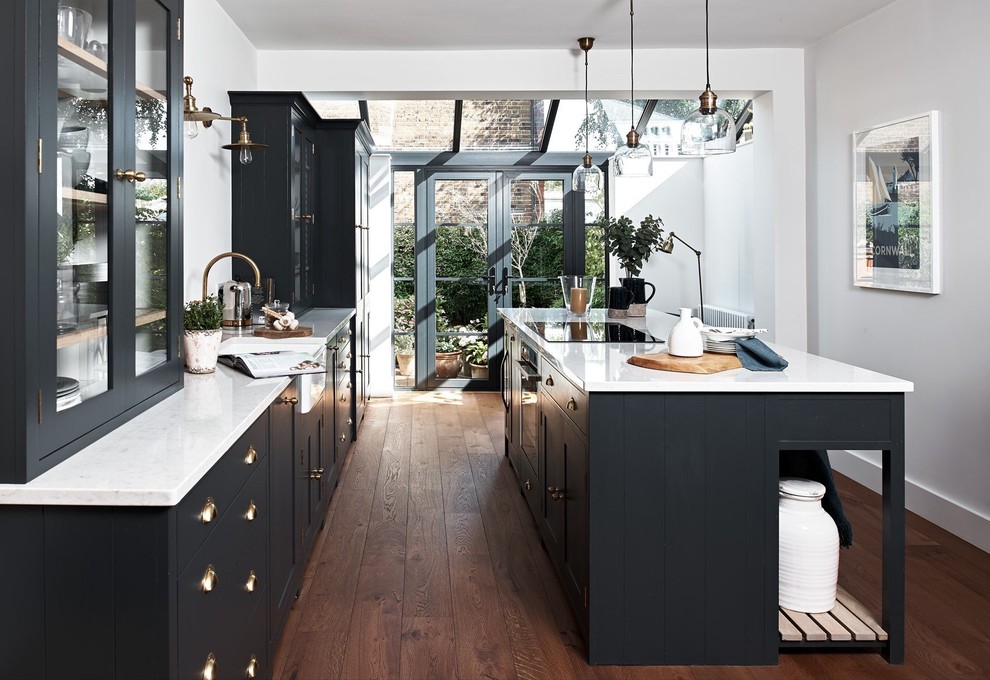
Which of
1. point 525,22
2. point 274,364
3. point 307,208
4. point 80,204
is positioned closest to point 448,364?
point 307,208

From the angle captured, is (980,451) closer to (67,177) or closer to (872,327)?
(872,327)

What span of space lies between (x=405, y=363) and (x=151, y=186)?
19.2 feet

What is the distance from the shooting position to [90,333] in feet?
5.51

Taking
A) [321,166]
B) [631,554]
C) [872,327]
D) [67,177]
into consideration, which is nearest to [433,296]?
[321,166]

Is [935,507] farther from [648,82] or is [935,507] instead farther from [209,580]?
[209,580]

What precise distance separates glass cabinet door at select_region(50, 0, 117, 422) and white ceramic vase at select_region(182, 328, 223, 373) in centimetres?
85

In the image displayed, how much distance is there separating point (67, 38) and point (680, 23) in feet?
11.5

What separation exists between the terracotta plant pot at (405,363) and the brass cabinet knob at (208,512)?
616 centimetres

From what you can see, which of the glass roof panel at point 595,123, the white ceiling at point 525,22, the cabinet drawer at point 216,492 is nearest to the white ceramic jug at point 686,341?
the cabinet drawer at point 216,492

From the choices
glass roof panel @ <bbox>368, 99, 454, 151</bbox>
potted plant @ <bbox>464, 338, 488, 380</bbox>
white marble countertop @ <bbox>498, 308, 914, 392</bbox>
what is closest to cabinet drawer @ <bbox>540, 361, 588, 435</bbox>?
white marble countertop @ <bbox>498, 308, 914, 392</bbox>

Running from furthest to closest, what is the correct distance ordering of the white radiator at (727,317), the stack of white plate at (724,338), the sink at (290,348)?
the white radiator at (727,317), the sink at (290,348), the stack of white plate at (724,338)

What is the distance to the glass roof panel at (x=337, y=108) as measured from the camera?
6.75 metres

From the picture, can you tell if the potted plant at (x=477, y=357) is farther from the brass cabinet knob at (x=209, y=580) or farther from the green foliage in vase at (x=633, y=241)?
the brass cabinet knob at (x=209, y=580)

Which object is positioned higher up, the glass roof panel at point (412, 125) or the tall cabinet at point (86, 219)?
the glass roof panel at point (412, 125)
